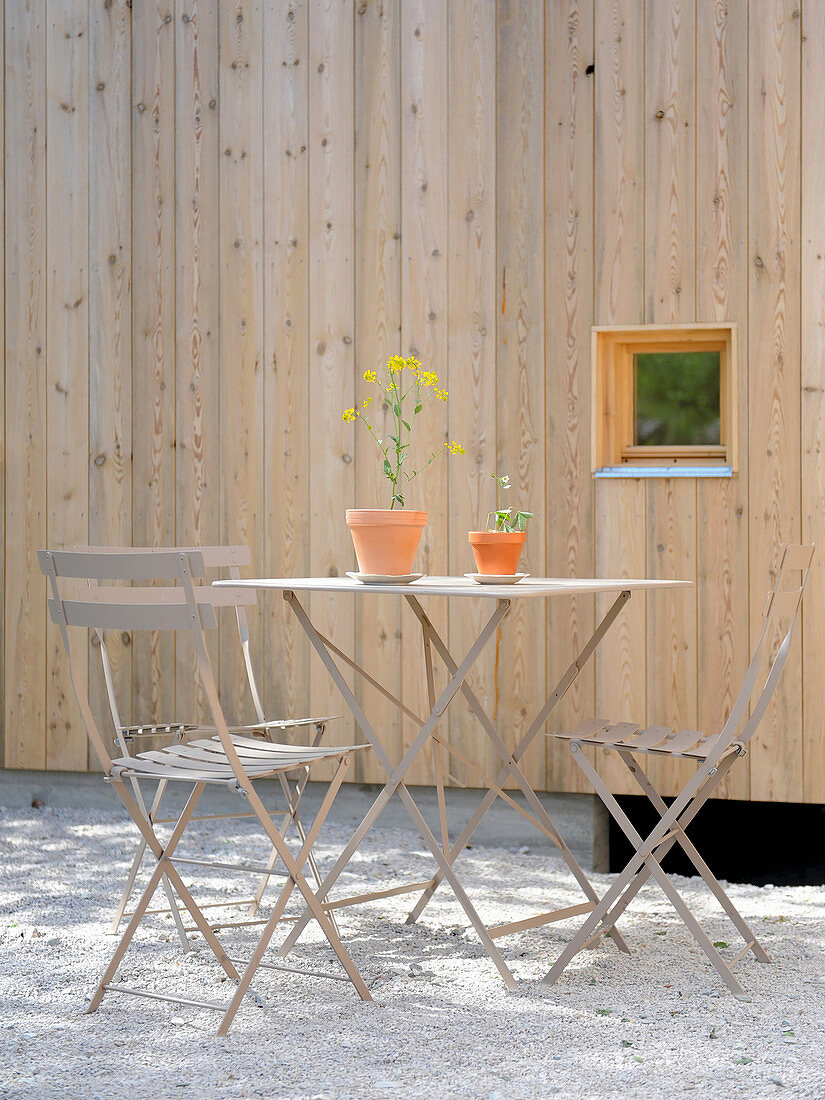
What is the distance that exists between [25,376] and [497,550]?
102 inches

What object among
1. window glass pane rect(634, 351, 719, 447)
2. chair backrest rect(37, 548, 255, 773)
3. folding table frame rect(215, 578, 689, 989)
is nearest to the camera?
chair backrest rect(37, 548, 255, 773)

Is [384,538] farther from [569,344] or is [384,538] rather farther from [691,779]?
[569,344]

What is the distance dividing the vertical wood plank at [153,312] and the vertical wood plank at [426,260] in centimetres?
92

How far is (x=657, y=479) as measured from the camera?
13.3 feet

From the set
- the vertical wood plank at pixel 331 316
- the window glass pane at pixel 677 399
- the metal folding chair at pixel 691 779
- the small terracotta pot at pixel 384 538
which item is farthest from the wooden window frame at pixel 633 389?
the small terracotta pot at pixel 384 538

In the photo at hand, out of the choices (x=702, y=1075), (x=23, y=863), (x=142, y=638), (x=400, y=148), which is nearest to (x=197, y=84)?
(x=400, y=148)

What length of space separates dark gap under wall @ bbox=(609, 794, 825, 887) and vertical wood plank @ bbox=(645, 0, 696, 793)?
0.27m

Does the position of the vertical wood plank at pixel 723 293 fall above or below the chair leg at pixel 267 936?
above

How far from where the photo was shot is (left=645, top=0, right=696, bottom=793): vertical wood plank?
13.2ft

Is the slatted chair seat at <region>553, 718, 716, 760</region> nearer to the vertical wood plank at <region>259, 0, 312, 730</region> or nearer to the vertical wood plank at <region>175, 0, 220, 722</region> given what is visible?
the vertical wood plank at <region>259, 0, 312, 730</region>

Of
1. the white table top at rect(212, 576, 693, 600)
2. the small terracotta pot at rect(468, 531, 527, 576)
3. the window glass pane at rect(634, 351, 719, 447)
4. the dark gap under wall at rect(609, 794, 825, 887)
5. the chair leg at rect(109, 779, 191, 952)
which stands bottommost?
the dark gap under wall at rect(609, 794, 825, 887)

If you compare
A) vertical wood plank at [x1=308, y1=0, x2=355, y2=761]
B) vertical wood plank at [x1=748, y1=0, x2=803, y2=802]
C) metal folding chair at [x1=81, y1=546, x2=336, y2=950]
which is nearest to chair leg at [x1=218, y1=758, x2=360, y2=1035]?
metal folding chair at [x1=81, y1=546, x2=336, y2=950]

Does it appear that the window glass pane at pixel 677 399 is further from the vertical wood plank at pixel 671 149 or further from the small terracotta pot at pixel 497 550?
the small terracotta pot at pixel 497 550

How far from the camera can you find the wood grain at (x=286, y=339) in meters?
4.38
